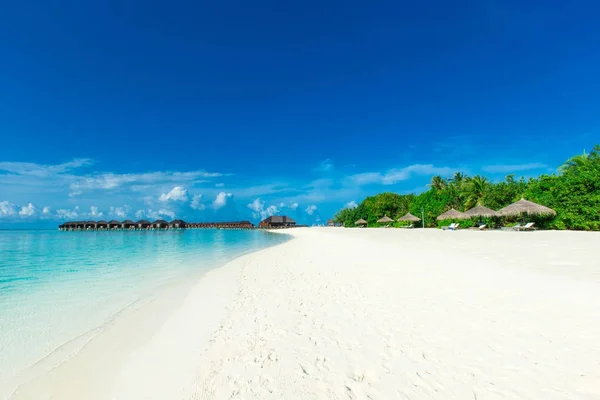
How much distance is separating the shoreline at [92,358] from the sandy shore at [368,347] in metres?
0.02

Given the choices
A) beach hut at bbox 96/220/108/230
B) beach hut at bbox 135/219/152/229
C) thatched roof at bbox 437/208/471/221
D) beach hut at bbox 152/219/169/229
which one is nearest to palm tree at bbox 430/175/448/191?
thatched roof at bbox 437/208/471/221

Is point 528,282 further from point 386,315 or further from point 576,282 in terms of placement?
point 386,315

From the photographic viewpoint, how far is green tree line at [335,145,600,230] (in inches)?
719

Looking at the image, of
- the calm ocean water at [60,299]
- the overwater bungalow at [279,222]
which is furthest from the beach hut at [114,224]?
the calm ocean water at [60,299]

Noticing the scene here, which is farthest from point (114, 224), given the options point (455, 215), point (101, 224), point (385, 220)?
point (455, 215)

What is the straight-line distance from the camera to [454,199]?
36.3 m

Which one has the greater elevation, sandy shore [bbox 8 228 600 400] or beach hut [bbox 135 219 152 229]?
beach hut [bbox 135 219 152 229]

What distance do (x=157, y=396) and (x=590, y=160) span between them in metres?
29.6

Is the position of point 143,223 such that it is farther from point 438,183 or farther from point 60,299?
point 60,299

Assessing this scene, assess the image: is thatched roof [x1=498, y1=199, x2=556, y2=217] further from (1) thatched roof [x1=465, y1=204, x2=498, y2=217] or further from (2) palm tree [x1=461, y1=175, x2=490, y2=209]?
(2) palm tree [x1=461, y1=175, x2=490, y2=209]

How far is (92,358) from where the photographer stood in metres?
3.78

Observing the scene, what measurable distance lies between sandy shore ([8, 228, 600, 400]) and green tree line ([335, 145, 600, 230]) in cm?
1681

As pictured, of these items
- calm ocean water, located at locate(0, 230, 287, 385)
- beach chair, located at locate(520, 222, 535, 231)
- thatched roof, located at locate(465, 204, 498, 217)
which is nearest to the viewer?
calm ocean water, located at locate(0, 230, 287, 385)

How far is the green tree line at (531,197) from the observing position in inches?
719
